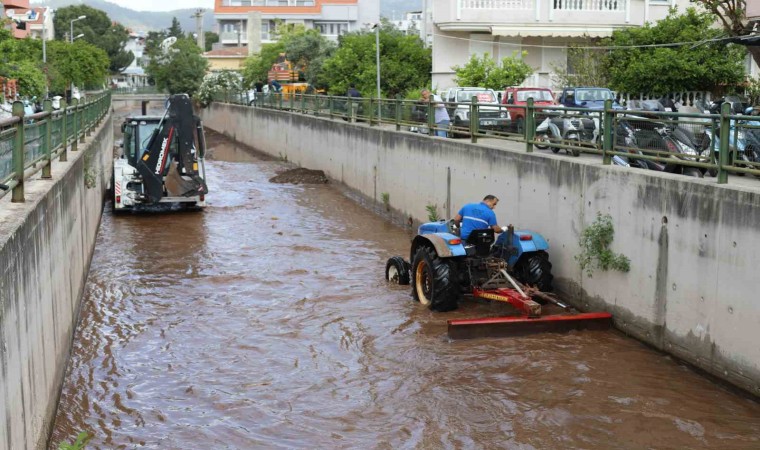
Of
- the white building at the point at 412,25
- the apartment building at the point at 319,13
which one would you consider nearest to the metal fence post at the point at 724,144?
the white building at the point at 412,25

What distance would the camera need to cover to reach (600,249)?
39.5 ft

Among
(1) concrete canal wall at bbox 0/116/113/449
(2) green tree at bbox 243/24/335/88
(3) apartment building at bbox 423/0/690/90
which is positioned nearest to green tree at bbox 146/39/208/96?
(2) green tree at bbox 243/24/335/88

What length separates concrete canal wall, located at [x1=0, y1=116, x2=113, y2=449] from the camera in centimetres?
660

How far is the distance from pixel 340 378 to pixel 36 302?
360cm

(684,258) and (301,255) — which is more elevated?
Answer: (684,258)

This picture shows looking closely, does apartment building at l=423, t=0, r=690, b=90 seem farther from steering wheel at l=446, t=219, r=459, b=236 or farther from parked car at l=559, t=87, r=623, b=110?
steering wheel at l=446, t=219, r=459, b=236

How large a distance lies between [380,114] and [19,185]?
53.1ft

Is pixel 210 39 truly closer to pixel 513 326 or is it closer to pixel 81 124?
pixel 81 124

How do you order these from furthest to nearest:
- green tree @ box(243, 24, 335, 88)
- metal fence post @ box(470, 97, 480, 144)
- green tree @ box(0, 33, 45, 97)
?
green tree @ box(243, 24, 335, 88)
green tree @ box(0, 33, 45, 97)
metal fence post @ box(470, 97, 480, 144)

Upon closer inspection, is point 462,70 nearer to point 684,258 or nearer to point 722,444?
point 684,258

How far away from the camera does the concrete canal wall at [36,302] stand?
21.6 feet

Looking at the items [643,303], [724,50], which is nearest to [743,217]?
[643,303]

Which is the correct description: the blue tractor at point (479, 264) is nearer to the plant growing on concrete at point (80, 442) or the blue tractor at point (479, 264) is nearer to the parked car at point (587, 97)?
the plant growing on concrete at point (80, 442)

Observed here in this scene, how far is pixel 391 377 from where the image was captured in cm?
1066
